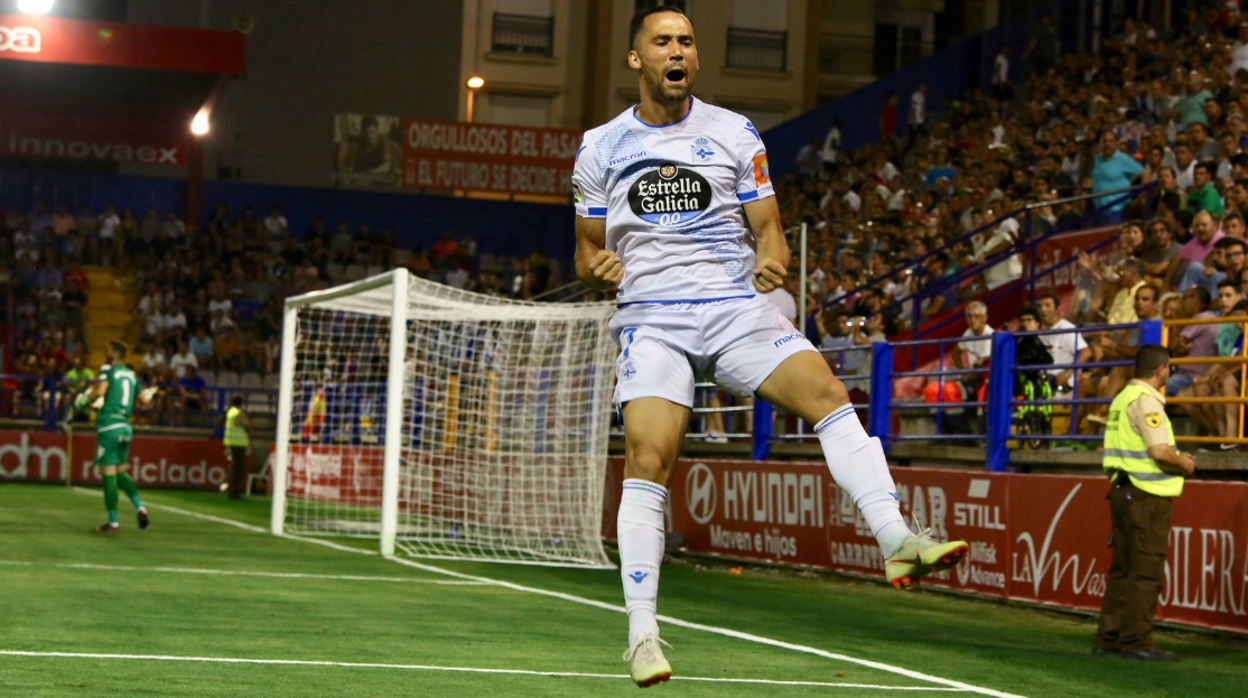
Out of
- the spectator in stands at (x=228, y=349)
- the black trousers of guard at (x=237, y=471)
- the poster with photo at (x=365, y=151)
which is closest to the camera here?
the black trousers of guard at (x=237, y=471)

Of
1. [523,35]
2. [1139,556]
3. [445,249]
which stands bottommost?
[1139,556]

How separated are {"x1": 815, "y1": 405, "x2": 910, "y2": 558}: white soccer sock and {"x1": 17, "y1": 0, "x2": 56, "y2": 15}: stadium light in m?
27.4

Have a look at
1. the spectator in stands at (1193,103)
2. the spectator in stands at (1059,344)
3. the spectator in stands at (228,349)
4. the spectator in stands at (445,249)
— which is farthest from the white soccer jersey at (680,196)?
the spectator in stands at (445,249)

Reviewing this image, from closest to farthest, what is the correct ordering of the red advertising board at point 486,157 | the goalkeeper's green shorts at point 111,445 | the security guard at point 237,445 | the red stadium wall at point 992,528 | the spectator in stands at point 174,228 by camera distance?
the red stadium wall at point 992,528, the goalkeeper's green shorts at point 111,445, the security guard at point 237,445, the spectator in stands at point 174,228, the red advertising board at point 486,157

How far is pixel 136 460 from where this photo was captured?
32.0 meters

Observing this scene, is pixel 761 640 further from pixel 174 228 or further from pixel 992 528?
pixel 174 228

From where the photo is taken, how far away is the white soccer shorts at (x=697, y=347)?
6082 mm

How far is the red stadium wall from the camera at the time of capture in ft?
39.8

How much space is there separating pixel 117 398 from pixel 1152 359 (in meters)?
12.4

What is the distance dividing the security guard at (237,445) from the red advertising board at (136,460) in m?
2.21

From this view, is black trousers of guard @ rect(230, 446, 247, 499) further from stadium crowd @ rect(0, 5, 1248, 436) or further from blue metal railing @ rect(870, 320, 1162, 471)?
blue metal railing @ rect(870, 320, 1162, 471)

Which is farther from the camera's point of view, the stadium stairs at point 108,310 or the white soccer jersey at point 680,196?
the stadium stairs at point 108,310

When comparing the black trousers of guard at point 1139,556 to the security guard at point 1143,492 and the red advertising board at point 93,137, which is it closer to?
the security guard at point 1143,492

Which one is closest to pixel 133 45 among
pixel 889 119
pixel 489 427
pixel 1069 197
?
pixel 889 119
